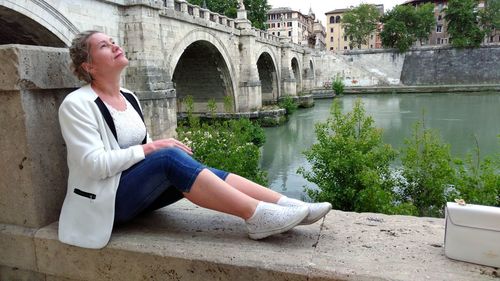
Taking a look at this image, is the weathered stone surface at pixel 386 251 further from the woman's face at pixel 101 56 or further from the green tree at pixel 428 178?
the green tree at pixel 428 178

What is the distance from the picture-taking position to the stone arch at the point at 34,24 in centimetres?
773

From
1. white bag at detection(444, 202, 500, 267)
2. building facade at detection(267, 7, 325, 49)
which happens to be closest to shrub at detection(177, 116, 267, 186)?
white bag at detection(444, 202, 500, 267)

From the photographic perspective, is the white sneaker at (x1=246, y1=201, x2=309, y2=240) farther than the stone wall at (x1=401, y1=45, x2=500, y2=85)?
No

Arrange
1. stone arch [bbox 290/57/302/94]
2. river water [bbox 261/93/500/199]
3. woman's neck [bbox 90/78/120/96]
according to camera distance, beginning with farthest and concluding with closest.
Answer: stone arch [bbox 290/57/302/94] → river water [bbox 261/93/500/199] → woman's neck [bbox 90/78/120/96]

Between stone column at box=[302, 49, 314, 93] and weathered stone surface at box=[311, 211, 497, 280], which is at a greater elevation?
stone column at box=[302, 49, 314, 93]

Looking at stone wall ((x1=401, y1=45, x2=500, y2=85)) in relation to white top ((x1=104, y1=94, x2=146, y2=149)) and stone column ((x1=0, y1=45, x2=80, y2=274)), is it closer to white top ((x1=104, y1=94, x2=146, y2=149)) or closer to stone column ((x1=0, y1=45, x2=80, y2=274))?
white top ((x1=104, y1=94, x2=146, y2=149))

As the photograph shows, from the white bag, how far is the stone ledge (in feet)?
0.15

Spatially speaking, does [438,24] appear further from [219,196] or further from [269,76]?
[219,196]

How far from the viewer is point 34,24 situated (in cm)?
831

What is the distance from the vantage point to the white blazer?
181 cm

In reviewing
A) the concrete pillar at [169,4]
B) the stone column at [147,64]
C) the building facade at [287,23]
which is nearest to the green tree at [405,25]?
the building facade at [287,23]

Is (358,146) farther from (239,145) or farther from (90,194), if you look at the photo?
(90,194)

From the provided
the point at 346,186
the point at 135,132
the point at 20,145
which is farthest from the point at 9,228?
the point at 346,186

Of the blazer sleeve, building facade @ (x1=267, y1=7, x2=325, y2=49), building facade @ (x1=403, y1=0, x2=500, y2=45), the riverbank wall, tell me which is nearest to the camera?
the blazer sleeve
